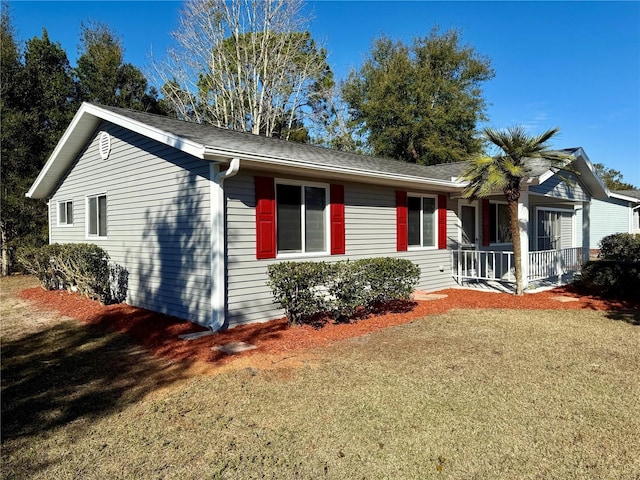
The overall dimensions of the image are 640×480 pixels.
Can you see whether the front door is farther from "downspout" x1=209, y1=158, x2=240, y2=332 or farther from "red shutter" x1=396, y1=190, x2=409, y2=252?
"downspout" x1=209, y1=158, x2=240, y2=332

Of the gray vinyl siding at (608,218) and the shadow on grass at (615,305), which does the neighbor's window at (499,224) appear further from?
the gray vinyl siding at (608,218)

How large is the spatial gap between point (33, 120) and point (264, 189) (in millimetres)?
15546

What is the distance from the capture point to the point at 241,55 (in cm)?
2427

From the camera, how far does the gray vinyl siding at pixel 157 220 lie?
6715 mm

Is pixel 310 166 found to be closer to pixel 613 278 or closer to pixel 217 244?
pixel 217 244

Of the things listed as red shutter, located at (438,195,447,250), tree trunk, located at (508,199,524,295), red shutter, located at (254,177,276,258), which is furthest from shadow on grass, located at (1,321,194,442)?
tree trunk, located at (508,199,524,295)

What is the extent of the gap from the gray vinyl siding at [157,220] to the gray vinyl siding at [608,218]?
82.0 feet

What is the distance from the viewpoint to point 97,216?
9.81 m

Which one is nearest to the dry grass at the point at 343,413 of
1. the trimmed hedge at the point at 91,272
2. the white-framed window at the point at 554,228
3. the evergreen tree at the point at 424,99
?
the trimmed hedge at the point at 91,272

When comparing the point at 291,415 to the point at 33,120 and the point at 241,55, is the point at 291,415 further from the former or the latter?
the point at 241,55

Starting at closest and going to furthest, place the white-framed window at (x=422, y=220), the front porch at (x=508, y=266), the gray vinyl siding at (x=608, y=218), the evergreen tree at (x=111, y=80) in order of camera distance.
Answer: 1. the white-framed window at (x=422, y=220)
2. the front porch at (x=508, y=266)
3. the evergreen tree at (x=111, y=80)
4. the gray vinyl siding at (x=608, y=218)

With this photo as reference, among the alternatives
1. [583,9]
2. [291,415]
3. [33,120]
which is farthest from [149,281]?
[33,120]

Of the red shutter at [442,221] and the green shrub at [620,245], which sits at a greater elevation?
the red shutter at [442,221]

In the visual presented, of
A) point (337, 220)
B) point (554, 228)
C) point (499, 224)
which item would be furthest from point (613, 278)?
point (337, 220)
